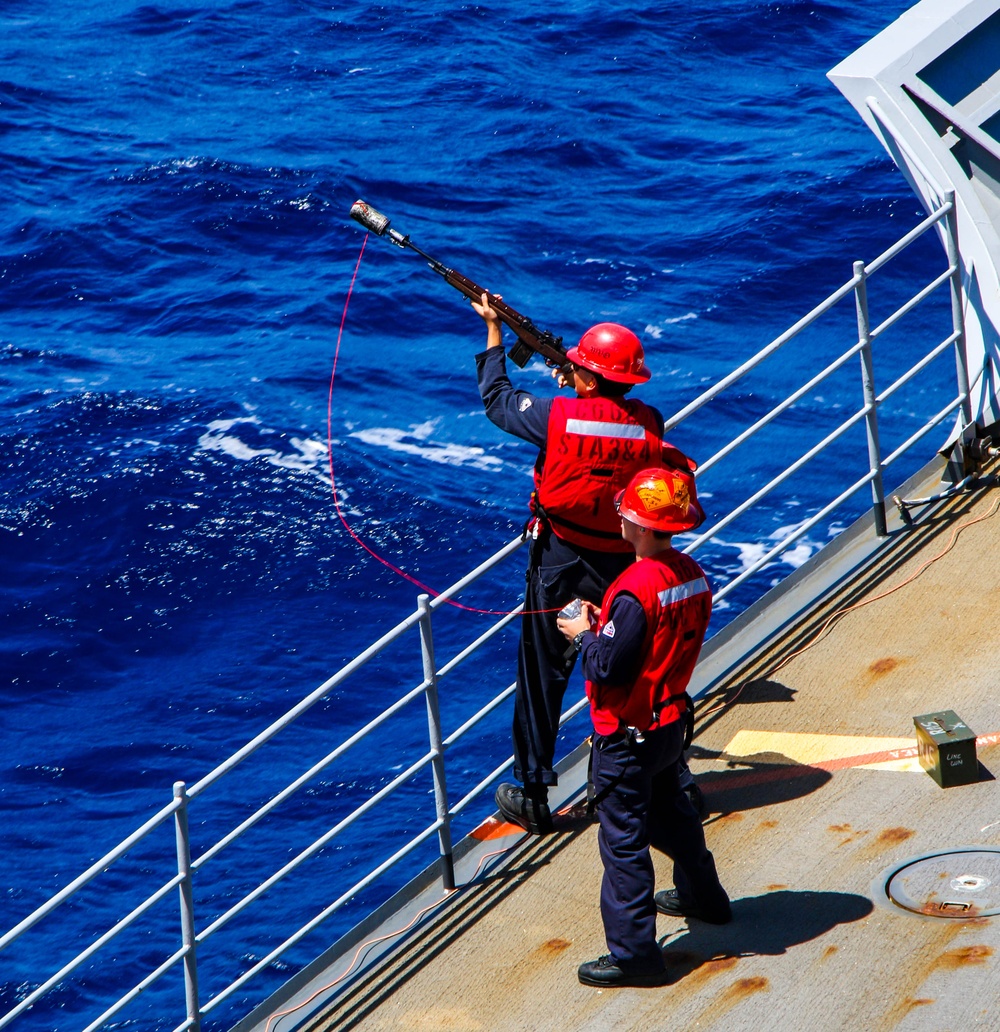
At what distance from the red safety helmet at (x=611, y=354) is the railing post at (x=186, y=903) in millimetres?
1925

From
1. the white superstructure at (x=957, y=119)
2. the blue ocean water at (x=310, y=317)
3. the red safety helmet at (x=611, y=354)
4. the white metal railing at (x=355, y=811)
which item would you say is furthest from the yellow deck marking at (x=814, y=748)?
the blue ocean water at (x=310, y=317)

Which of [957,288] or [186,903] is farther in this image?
[957,288]

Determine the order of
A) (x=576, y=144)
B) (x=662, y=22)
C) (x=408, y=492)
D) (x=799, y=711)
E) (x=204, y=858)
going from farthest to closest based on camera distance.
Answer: (x=662, y=22) → (x=576, y=144) → (x=408, y=492) → (x=799, y=711) → (x=204, y=858)

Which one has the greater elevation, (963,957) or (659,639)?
(659,639)

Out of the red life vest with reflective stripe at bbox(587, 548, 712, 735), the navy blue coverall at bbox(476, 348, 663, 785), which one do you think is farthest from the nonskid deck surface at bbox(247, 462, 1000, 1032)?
the red life vest with reflective stripe at bbox(587, 548, 712, 735)

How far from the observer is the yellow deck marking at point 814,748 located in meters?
5.76

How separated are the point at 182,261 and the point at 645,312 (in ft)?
18.9

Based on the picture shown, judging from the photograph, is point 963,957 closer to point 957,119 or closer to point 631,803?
point 631,803

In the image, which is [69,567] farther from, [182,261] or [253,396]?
[182,261]

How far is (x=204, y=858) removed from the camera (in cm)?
482

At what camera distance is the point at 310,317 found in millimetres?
17594

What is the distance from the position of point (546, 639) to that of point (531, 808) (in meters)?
0.66

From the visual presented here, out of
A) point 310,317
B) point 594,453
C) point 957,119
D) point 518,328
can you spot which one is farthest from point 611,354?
point 310,317

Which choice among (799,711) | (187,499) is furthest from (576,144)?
(799,711)
